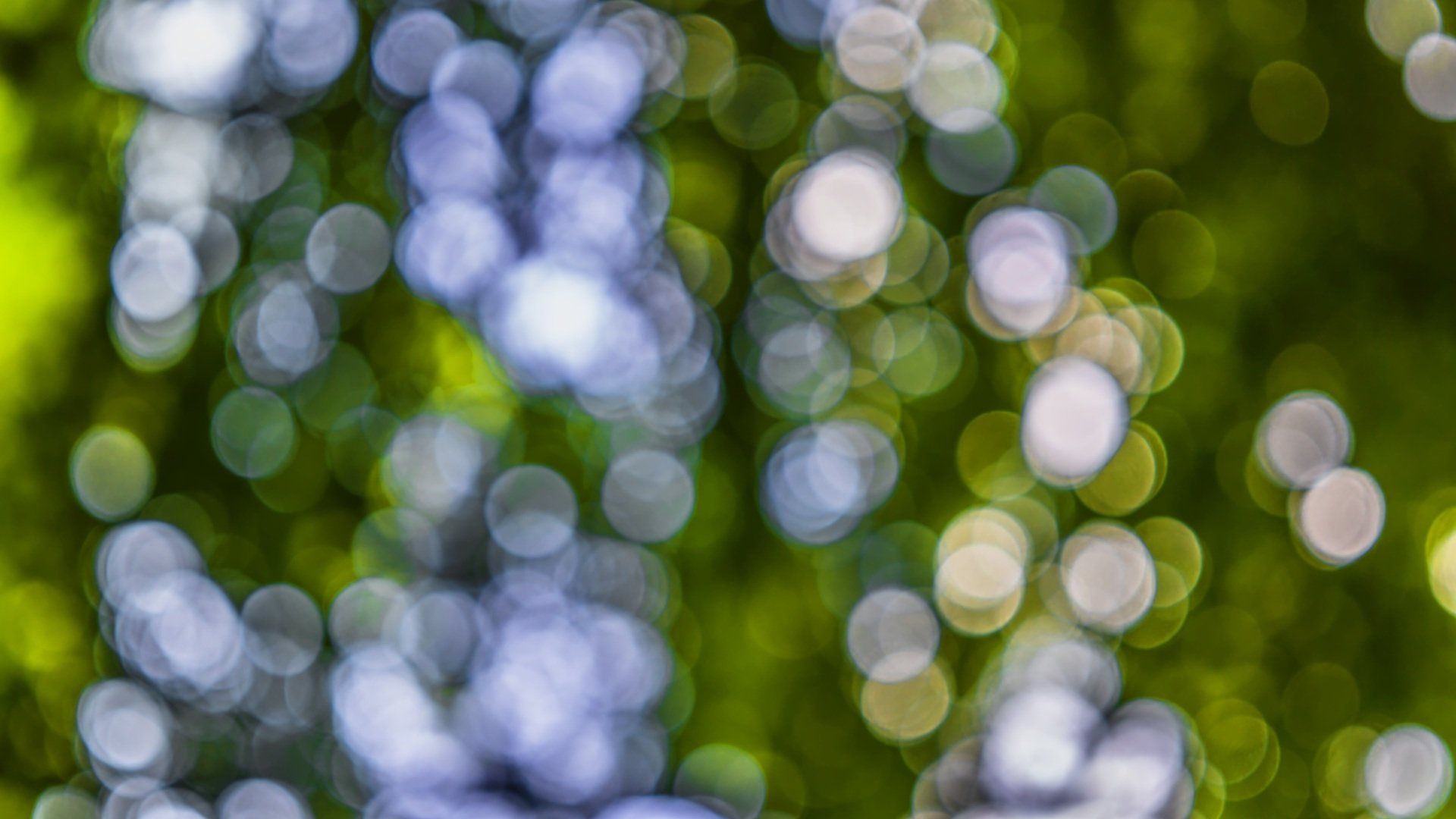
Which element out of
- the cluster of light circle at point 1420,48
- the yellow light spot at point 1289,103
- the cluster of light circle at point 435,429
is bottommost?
the cluster of light circle at point 435,429

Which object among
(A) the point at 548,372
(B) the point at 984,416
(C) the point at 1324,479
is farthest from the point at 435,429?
(C) the point at 1324,479

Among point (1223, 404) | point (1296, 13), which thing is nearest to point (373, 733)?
point (1223, 404)

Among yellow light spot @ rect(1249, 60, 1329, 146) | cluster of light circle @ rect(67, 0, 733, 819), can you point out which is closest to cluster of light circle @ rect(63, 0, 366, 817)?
cluster of light circle @ rect(67, 0, 733, 819)

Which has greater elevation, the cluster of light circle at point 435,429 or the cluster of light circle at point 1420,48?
the cluster of light circle at point 1420,48

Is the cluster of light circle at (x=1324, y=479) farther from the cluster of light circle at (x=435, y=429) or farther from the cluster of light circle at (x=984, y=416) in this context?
the cluster of light circle at (x=435, y=429)

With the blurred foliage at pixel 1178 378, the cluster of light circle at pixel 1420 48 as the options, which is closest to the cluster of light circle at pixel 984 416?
the blurred foliage at pixel 1178 378

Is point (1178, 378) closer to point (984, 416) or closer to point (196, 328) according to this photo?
point (984, 416)

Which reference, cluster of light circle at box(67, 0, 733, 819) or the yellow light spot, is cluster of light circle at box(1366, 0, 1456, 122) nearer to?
the yellow light spot
